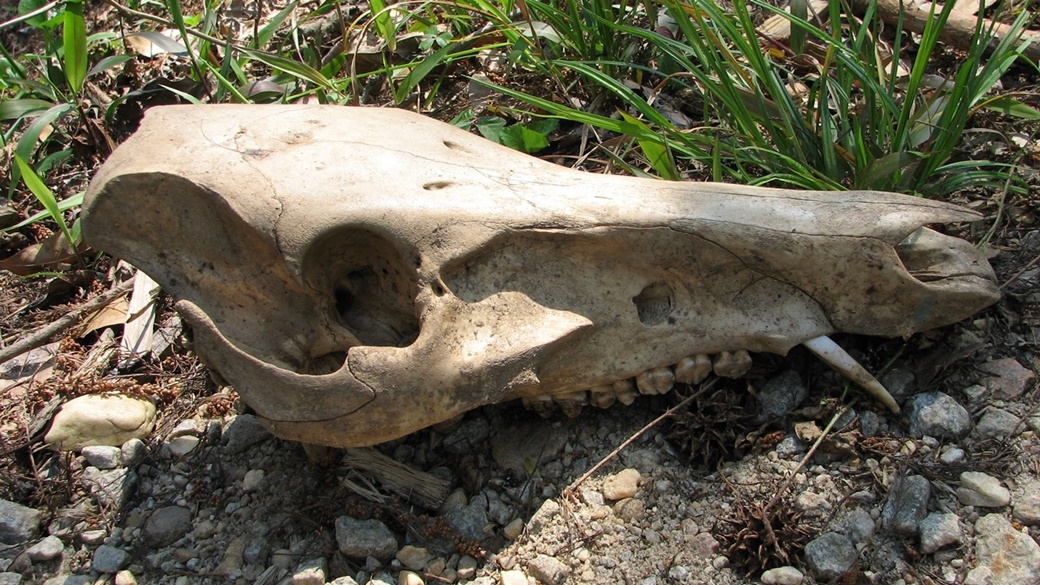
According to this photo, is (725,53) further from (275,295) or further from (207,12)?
(207,12)

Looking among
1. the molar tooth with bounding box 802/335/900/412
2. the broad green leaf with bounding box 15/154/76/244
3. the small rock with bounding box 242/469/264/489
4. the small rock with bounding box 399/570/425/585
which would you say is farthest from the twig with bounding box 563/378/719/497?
the broad green leaf with bounding box 15/154/76/244

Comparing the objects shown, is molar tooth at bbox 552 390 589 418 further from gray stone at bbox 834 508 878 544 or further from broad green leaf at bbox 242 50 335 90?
broad green leaf at bbox 242 50 335 90

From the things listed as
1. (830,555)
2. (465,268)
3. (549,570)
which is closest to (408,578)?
(549,570)

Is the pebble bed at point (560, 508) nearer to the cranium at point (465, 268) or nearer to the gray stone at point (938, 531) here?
the gray stone at point (938, 531)

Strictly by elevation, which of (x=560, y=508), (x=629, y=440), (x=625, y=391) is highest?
(x=625, y=391)

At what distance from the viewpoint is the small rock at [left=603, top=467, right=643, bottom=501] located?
7.54ft

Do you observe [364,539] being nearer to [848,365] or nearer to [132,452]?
[132,452]

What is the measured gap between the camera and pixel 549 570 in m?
2.17

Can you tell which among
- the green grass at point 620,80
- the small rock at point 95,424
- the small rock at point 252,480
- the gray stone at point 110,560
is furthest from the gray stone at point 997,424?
the small rock at point 95,424

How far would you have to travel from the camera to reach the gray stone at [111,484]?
258 cm

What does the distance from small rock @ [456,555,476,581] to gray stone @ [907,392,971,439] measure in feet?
3.53

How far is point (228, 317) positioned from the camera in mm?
2283

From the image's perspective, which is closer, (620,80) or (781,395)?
(781,395)

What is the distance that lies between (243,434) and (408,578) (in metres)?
0.72
